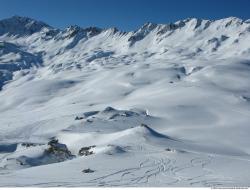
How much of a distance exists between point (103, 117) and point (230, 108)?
69.1ft

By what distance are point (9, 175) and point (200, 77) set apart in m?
89.1

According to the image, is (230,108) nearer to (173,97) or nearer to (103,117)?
(173,97)

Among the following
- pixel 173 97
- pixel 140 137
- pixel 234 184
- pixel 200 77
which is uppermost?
pixel 200 77

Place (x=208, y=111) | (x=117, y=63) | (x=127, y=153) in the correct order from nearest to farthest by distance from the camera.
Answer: (x=127, y=153), (x=208, y=111), (x=117, y=63)

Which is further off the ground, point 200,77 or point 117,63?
point 117,63

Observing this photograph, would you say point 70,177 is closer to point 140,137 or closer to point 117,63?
point 140,137

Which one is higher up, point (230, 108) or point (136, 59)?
point (136, 59)

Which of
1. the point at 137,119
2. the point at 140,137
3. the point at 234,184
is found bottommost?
the point at 234,184

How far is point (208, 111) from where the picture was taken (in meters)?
73.9

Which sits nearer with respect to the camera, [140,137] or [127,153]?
[127,153]

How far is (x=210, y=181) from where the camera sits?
25.0 meters

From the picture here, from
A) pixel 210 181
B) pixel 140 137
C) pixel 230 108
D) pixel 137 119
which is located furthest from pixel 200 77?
pixel 210 181

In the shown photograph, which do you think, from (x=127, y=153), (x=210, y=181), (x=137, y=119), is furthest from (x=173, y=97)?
(x=210, y=181)

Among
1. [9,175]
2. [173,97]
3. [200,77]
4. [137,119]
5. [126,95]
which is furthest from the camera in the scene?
[200,77]
